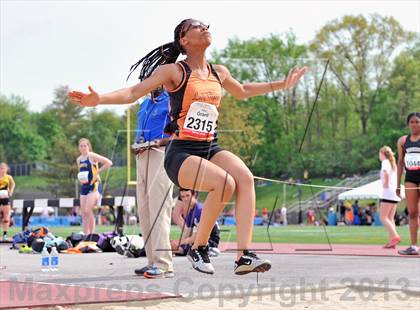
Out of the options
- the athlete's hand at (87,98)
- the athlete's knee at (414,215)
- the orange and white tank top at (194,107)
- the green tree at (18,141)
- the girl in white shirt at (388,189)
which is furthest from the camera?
the green tree at (18,141)

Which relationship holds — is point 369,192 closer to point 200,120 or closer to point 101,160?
point 101,160

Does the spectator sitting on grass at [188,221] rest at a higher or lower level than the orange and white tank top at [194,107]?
lower

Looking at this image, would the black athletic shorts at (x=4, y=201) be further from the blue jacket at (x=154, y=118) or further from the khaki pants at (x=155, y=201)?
the blue jacket at (x=154, y=118)

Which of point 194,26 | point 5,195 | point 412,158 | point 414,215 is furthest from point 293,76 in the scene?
point 5,195

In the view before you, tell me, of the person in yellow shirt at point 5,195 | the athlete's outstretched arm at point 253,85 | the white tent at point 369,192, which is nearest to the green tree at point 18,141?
the white tent at point 369,192

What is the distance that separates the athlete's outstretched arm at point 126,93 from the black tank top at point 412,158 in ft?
25.2

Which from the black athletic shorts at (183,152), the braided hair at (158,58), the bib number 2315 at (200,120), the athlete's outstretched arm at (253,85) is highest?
the braided hair at (158,58)

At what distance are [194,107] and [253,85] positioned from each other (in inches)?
33.4

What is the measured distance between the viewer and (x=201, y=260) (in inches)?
240

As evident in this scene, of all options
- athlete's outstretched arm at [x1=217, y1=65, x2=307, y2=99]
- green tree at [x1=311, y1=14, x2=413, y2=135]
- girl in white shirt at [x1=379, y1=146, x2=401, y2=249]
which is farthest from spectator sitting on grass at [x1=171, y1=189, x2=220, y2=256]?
green tree at [x1=311, y1=14, x2=413, y2=135]

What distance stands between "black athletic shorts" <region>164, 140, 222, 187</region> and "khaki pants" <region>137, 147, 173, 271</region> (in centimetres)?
269

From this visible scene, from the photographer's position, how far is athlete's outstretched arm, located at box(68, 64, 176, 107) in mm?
5434

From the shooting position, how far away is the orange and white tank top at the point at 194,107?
5.98 metres

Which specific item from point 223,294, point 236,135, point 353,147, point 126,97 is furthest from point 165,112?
point 353,147
